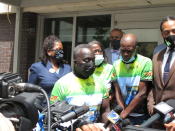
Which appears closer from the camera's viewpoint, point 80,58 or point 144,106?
point 80,58

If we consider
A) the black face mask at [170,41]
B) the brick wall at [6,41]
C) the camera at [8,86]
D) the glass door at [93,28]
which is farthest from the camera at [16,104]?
the brick wall at [6,41]

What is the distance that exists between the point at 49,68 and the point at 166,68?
1510 millimetres

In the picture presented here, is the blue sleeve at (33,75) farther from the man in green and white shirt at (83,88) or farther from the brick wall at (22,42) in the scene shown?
the brick wall at (22,42)

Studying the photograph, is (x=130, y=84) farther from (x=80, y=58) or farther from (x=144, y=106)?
(x=80, y=58)

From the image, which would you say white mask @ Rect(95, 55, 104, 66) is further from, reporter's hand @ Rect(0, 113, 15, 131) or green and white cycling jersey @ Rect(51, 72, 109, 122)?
reporter's hand @ Rect(0, 113, 15, 131)

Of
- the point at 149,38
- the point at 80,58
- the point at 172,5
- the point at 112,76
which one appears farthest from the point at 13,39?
the point at 80,58

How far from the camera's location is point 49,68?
162 inches

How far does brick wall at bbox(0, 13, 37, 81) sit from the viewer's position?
774 centimetres

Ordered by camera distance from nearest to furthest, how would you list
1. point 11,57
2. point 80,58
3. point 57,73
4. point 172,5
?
point 80,58, point 57,73, point 172,5, point 11,57

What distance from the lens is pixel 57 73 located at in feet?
13.4

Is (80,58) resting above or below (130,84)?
above

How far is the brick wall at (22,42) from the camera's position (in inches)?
305

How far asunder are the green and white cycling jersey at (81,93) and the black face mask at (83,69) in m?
0.04

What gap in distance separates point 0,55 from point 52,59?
4.27 m
